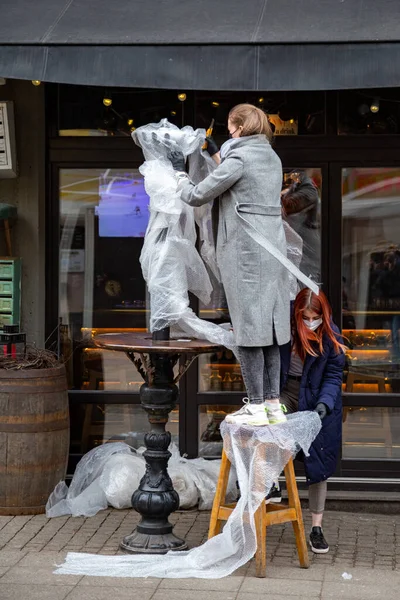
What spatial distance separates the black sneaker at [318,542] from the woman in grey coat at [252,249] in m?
0.90

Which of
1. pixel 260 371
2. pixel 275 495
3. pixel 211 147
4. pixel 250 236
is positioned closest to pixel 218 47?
pixel 211 147

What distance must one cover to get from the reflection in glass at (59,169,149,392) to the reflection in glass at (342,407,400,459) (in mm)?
1553

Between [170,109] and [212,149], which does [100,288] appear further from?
[212,149]

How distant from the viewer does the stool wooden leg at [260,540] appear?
18.0 feet

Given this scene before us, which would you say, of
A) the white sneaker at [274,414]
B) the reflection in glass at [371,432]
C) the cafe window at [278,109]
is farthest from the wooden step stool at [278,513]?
the cafe window at [278,109]

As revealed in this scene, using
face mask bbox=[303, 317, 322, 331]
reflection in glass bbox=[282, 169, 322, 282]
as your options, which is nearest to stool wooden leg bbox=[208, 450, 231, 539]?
face mask bbox=[303, 317, 322, 331]

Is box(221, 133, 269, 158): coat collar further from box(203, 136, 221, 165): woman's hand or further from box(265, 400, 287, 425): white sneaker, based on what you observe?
box(265, 400, 287, 425): white sneaker

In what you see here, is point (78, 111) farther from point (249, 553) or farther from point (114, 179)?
point (249, 553)

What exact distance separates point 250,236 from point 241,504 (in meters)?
1.39

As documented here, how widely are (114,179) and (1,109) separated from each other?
3.04 ft

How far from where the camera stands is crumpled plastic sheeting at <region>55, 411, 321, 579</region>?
5.52m

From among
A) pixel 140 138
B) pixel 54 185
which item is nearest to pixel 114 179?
pixel 54 185

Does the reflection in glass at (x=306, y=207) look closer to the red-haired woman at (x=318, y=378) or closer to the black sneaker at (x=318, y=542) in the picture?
the red-haired woman at (x=318, y=378)

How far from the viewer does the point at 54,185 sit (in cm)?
756
